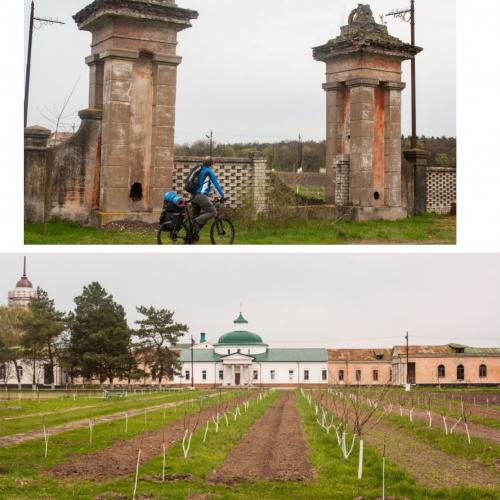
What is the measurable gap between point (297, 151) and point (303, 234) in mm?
12494

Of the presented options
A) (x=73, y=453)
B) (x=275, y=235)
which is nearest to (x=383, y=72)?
(x=275, y=235)

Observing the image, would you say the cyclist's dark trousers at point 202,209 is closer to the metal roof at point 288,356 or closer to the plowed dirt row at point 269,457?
the plowed dirt row at point 269,457

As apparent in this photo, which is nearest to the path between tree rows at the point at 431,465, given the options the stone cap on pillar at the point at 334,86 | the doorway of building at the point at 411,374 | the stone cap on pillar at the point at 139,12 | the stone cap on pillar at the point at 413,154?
the stone cap on pillar at the point at 413,154

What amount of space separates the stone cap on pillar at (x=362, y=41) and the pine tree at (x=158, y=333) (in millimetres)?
10480

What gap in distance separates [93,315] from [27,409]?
3.86 m

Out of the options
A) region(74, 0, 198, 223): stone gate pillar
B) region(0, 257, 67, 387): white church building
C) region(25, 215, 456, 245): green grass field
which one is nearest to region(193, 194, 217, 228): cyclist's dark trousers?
region(25, 215, 456, 245): green grass field

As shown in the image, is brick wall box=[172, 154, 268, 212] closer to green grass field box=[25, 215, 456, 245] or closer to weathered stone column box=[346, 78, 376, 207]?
green grass field box=[25, 215, 456, 245]

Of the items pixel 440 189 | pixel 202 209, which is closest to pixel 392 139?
pixel 440 189

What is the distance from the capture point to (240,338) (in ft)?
261

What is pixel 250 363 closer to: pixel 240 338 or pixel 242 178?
pixel 240 338

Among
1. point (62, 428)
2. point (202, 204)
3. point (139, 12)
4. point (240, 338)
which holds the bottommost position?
point (62, 428)

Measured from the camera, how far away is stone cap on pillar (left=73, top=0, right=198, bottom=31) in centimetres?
1870

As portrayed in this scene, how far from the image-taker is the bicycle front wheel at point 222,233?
53.4 ft

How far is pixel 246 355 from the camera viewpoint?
78.8 m
